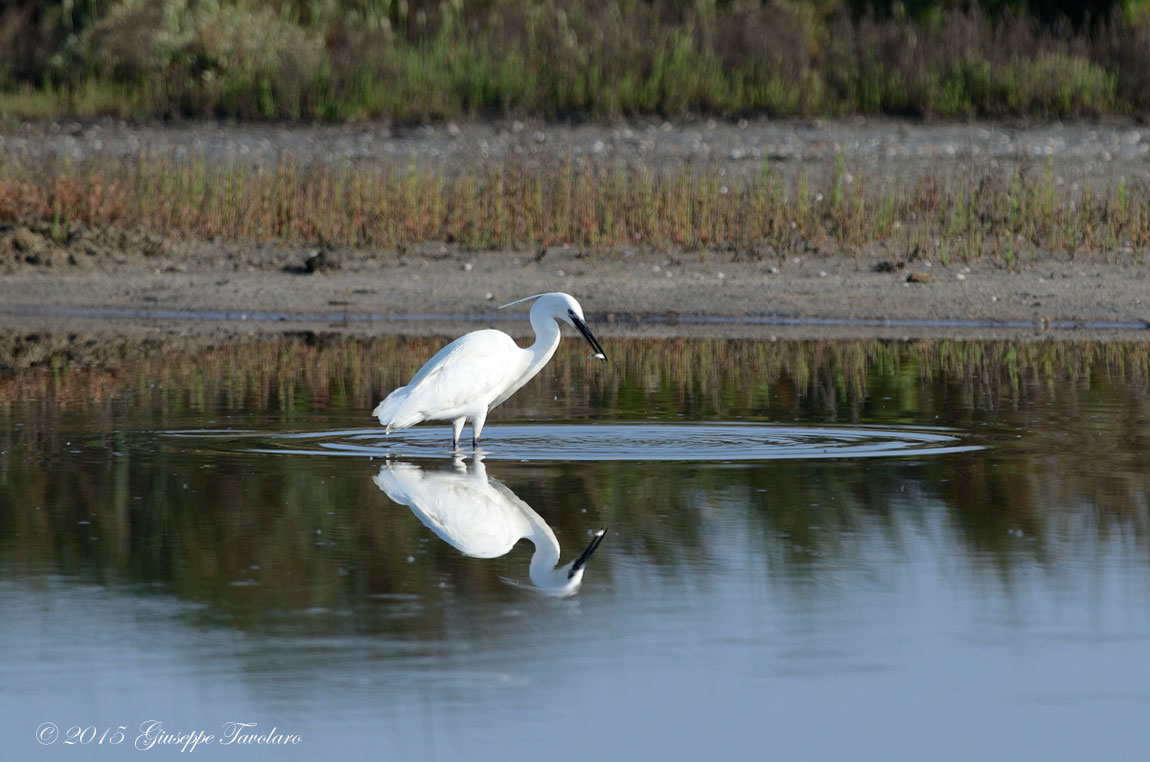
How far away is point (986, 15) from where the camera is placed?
90.5 feet

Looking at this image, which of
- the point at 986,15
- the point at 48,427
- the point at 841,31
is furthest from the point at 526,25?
the point at 48,427

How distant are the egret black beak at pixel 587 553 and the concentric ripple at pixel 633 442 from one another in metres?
1.96

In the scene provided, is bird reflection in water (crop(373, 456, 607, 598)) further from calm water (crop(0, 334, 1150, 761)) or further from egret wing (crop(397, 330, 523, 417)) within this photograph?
egret wing (crop(397, 330, 523, 417))

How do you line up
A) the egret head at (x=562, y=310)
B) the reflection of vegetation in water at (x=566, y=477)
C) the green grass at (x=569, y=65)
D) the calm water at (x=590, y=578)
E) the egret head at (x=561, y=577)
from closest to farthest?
the calm water at (x=590, y=578)
the egret head at (x=561, y=577)
the reflection of vegetation in water at (x=566, y=477)
the egret head at (x=562, y=310)
the green grass at (x=569, y=65)

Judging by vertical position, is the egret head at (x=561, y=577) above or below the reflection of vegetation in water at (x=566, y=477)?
above

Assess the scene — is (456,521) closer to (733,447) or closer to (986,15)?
(733,447)

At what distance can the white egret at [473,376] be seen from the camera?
9383 mm

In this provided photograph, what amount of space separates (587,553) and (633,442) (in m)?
2.86

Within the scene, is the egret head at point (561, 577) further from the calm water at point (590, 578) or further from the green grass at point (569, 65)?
the green grass at point (569, 65)

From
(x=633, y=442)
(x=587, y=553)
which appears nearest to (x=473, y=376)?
(x=633, y=442)

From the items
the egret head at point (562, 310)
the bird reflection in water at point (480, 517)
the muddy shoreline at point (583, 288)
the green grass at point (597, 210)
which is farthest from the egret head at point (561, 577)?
the green grass at point (597, 210)

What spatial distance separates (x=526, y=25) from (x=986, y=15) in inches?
248

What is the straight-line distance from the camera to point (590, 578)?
6.52 metres

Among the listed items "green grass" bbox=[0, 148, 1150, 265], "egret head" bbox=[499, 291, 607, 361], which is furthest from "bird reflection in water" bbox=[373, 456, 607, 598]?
"green grass" bbox=[0, 148, 1150, 265]
